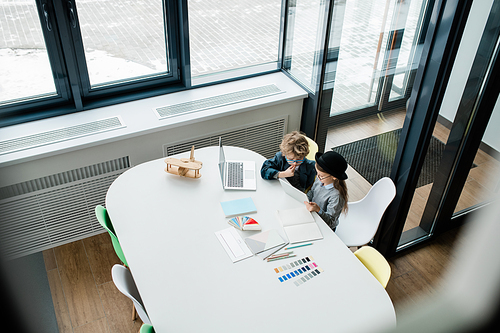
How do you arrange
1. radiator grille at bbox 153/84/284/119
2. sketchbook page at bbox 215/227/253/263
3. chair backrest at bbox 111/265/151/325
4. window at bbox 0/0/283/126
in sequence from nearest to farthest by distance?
chair backrest at bbox 111/265/151/325 → sketchbook page at bbox 215/227/253/263 → window at bbox 0/0/283/126 → radiator grille at bbox 153/84/284/119

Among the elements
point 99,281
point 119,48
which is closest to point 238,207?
point 99,281

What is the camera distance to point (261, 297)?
207cm

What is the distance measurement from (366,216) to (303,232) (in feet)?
2.29

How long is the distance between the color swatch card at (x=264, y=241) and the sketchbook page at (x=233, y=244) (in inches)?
1.5

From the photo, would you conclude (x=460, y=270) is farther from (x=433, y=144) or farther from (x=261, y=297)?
(x=433, y=144)

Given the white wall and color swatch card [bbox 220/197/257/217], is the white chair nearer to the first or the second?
the white wall

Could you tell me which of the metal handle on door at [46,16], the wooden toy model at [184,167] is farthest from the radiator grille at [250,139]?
the metal handle on door at [46,16]

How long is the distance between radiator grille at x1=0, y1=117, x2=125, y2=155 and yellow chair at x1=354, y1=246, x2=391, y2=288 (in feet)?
6.84

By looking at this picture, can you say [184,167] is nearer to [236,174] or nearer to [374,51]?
[236,174]

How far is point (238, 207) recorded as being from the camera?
2584 millimetres

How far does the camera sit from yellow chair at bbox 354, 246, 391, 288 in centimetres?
222

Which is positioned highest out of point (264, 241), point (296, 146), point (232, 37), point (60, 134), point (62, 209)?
point (232, 37)

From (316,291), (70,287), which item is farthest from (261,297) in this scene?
(70,287)

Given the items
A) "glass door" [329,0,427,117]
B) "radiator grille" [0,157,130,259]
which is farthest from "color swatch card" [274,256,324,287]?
"radiator grille" [0,157,130,259]
